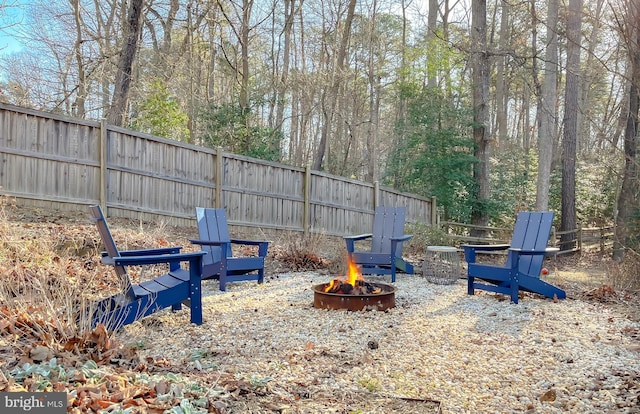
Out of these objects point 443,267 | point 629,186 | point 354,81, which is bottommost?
point 443,267

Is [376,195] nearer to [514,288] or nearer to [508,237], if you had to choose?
[508,237]

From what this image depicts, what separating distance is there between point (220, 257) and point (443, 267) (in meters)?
2.90

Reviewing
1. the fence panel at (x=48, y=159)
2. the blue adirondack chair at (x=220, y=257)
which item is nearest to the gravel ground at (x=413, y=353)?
the blue adirondack chair at (x=220, y=257)

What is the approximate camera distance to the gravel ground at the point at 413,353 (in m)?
2.54

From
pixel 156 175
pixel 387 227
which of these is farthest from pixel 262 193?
pixel 387 227

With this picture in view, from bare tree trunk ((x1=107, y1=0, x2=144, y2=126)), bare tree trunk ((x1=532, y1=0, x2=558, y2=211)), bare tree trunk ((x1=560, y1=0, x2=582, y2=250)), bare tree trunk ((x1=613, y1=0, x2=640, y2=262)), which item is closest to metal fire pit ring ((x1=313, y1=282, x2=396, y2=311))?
bare tree trunk ((x1=613, y1=0, x2=640, y2=262))

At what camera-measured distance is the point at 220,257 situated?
18.5ft

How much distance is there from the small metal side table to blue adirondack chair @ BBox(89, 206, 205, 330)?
3.44 metres

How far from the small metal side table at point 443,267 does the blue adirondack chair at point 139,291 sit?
344 centimetres

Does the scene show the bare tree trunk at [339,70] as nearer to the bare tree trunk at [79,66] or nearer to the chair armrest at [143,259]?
the bare tree trunk at [79,66]

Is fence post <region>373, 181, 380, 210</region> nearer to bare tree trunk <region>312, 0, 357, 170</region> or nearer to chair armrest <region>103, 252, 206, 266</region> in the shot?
bare tree trunk <region>312, 0, 357, 170</region>

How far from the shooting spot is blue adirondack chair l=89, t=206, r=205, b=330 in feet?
10.2

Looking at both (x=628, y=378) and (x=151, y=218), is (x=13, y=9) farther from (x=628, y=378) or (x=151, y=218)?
(x=628, y=378)

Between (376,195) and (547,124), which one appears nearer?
(547,124)
